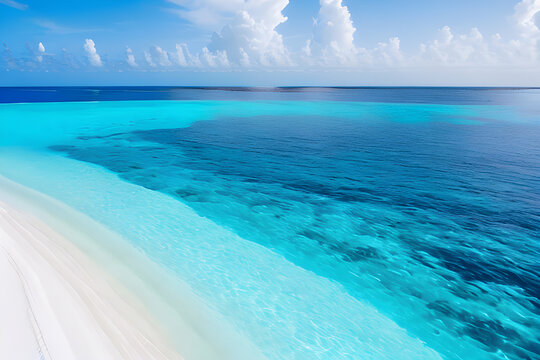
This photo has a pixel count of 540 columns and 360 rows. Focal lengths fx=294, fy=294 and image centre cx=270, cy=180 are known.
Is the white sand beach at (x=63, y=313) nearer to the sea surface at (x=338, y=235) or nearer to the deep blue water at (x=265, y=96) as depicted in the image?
the sea surface at (x=338, y=235)

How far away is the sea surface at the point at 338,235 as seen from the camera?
14.5 feet

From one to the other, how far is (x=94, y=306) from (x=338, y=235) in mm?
5021

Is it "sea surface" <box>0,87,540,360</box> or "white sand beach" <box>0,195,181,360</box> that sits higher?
"white sand beach" <box>0,195,181,360</box>

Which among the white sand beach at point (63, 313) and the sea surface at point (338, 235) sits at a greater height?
the white sand beach at point (63, 313)

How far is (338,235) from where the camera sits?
276 inches

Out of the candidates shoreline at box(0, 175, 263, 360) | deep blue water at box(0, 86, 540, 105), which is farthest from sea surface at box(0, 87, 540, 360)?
deep blue water at box(0, 86, 540, 105)

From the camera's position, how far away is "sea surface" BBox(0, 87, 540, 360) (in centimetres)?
443

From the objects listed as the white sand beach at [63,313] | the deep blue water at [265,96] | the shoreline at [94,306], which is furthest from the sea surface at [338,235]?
the deep blue water at [265,96]

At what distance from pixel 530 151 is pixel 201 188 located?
668 inches

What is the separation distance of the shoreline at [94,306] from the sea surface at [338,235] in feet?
1.23

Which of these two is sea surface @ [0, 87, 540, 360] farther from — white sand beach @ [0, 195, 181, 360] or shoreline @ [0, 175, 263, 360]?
white sand beach @ [0, 195, 181, 360]

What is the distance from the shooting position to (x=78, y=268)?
5.14 m

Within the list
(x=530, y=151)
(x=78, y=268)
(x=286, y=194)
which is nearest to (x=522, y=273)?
Answer: (x=286, y=194)

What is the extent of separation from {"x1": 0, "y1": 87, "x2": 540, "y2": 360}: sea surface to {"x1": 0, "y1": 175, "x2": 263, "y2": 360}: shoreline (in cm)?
38
